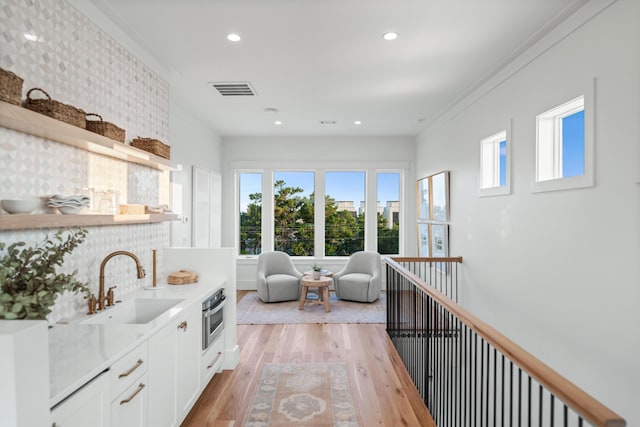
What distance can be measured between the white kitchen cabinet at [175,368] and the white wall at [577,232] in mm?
2592

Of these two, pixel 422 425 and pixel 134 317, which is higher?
pixel 134 317

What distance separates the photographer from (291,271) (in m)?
6.07

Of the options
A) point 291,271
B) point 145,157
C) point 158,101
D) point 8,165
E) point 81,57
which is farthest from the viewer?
point 291,271

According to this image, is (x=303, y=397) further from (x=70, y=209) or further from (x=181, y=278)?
(x=70, y=209)

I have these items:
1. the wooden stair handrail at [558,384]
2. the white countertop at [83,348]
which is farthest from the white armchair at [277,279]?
the wooden stair handrail at [558,384]

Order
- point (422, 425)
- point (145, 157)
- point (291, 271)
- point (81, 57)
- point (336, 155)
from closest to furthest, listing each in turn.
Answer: point (81, 57) → point (422, 425) → point (145, 157) → point (291, 271) → point (336, 155)

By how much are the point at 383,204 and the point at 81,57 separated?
5.37m

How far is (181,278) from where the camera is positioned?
10.3 feet

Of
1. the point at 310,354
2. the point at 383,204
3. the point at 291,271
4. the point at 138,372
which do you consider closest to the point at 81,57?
the point at 138,372

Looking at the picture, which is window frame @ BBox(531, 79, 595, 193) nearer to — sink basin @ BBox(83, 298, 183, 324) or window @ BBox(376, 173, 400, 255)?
sink basin @ BBox(83, 298, 183, 324)

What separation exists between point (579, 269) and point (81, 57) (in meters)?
3.55

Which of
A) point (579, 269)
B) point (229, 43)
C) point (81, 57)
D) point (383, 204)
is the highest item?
point (229, 43)

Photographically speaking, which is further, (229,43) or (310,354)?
(310,354)

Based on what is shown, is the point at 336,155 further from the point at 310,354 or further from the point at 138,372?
the point at 138,372
